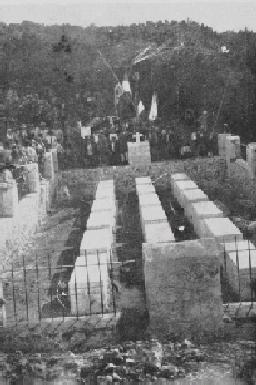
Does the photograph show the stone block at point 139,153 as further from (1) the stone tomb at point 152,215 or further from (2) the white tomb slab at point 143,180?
(1) the stone tomb at point 152,215

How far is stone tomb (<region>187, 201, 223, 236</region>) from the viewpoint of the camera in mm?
14915

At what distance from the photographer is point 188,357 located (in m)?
7.04

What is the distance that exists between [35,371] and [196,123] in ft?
77.6

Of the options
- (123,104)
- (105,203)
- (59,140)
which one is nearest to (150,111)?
(123,104)

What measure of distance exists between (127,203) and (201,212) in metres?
6.66

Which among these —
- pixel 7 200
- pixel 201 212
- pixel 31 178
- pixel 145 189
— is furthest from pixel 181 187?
pixel 7 200

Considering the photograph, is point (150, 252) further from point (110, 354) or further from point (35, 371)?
point (35, 371)

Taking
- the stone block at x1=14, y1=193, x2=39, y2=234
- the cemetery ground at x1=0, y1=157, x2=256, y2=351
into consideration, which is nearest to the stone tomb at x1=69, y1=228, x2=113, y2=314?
the cemetery ground at x1=0, y1=157, x2=256, y2=351

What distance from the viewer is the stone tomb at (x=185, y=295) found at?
304 inches

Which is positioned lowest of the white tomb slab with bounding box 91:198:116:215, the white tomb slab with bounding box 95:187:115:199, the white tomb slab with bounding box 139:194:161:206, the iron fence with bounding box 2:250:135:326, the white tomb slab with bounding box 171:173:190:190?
the iron fence with bounding box 2:250:135:326

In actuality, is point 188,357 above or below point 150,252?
below

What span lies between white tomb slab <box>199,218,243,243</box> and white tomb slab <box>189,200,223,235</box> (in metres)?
0.45

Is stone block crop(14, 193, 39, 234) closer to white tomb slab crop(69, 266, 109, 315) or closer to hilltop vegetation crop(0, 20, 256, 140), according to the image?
white tomb slab crop(69, 266, 109, 315)

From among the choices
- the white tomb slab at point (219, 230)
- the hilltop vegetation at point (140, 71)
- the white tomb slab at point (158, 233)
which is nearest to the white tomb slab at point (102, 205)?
the white tomb slab at point (158, 233)
